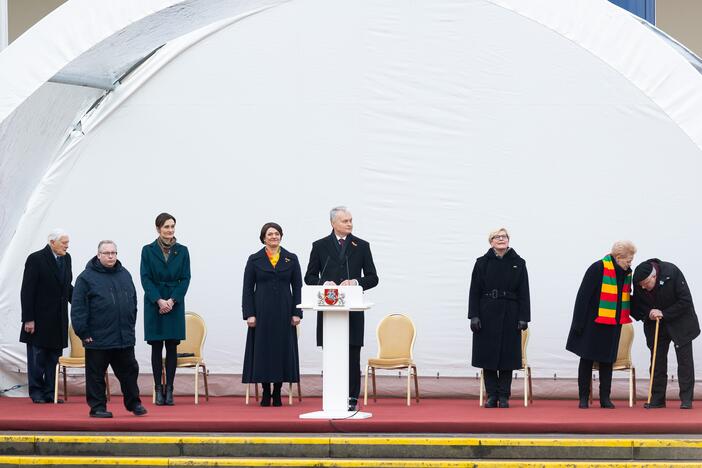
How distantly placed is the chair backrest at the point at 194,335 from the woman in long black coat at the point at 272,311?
1097 millimetres

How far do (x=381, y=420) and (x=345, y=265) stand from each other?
1391mm

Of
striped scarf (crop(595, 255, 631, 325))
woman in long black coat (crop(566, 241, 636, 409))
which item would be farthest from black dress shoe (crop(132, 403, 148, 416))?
striped scarf (crop(595, 255, 631, 325))

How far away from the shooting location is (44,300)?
1196cm

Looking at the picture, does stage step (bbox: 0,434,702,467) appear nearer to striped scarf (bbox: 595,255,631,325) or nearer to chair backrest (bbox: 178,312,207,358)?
striped scarf (bbox: 595,255,631,325)

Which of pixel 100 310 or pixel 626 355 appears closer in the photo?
pixel 100 310

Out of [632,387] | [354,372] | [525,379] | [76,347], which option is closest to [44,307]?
[76,347]

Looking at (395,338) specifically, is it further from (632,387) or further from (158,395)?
(158,395)

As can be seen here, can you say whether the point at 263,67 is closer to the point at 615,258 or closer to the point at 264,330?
the point at 264,330

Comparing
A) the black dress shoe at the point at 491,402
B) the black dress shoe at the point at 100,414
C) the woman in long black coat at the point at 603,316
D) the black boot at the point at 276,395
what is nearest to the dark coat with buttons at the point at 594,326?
the woman in long black coat at the point at 603,316

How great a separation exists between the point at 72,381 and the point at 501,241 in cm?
417

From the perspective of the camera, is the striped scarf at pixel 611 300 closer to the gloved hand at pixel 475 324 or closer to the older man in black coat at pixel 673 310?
the older man in black coat at pixel 673 310

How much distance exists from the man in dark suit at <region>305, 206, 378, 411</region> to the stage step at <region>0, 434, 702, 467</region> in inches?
56.6

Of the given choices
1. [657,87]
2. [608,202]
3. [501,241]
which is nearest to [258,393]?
[501,241]

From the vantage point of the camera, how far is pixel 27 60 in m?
10.2
